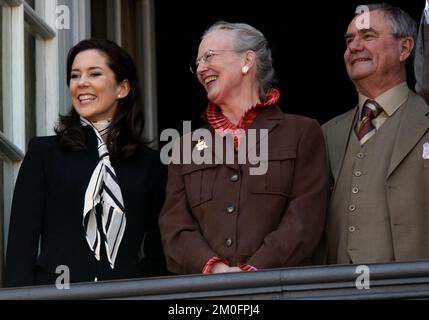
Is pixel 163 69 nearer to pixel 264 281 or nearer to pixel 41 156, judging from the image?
pixel 41 156

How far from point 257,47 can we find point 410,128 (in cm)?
72

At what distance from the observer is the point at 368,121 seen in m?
6.39

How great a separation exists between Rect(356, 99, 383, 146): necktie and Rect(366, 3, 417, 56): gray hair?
13.7 inches

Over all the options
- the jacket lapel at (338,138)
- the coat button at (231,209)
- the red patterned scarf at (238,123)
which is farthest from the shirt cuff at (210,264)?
the jacket lapel at (338,138)

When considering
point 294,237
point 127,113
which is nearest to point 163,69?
point 127,113

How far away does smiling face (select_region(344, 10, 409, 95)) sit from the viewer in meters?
6.41

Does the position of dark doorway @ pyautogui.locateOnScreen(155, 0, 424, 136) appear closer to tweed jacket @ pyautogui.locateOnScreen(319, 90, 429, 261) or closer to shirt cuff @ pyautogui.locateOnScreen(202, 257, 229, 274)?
tweed jacket @ pyautogui.locateOnScreen(319, 90, 429, 261)

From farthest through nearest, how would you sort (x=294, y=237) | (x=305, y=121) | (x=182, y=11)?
(x=182, y=11)
(x=305, y=121)
(x=294, y=237)

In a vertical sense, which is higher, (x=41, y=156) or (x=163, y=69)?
(x=163, y=69)

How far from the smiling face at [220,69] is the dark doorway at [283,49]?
3.90 m
